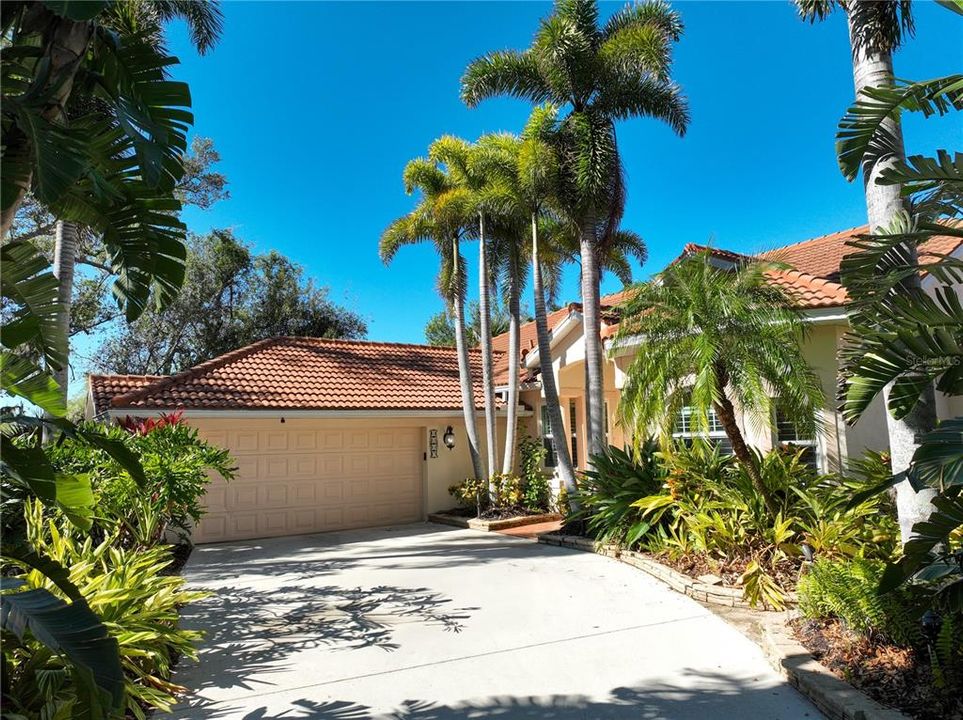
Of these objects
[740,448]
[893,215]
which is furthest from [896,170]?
[740,448]

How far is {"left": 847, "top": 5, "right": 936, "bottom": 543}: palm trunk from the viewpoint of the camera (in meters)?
5.62

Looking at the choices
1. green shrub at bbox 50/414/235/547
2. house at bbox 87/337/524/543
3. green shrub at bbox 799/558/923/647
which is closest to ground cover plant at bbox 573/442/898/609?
green shrub at bbox 799/558/923/647

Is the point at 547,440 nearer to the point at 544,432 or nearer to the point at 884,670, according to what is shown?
the point at 544,432

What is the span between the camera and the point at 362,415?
1502 centimetres

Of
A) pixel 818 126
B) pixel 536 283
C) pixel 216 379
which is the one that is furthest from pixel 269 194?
pixel 818 126

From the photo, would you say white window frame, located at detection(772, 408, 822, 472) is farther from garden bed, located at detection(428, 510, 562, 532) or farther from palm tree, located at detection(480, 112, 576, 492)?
garden bed, located at detection(428, 510, 562, 532)

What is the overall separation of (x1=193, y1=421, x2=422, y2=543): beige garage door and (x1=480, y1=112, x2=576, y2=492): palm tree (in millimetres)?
4485

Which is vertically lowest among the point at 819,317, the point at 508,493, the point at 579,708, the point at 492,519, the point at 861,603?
the point at 579,708

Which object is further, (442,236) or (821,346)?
(442,236)

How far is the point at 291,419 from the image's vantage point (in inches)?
571

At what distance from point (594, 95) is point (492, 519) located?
9547mm

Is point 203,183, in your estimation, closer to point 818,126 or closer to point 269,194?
point 269,194

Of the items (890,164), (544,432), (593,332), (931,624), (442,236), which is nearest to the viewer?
(931,624)

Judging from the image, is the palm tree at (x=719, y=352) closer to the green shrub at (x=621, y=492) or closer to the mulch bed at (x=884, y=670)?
the green shrub at (x=621, y=492)
